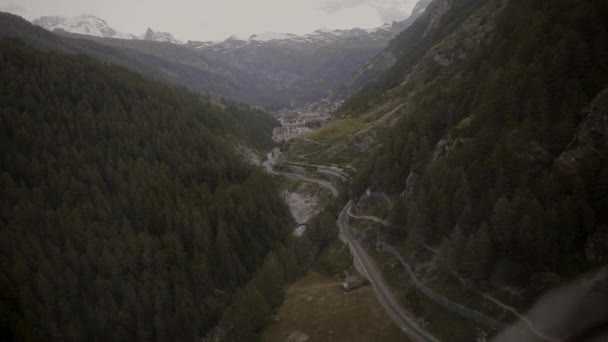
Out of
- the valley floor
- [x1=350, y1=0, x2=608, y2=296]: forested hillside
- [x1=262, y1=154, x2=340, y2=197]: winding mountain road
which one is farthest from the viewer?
[x1=262, y1=154, x2=340, y2=197]: winding mountain road

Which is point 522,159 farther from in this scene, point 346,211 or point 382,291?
point 346,211

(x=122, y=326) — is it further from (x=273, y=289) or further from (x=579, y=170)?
(x=579, y=170)

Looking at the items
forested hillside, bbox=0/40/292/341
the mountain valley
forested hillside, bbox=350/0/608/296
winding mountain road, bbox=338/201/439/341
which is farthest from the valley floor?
forested hillside, bbox=350/0/608/296

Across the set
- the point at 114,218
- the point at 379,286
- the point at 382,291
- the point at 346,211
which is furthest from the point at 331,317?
the point at 114,218

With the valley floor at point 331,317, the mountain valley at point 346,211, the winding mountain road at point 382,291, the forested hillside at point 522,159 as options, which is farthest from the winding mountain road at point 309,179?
the valley floor at point 331,317

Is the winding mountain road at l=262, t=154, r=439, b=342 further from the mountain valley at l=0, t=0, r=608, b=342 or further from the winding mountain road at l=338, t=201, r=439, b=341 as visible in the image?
the mountain valley at l=0, t=0, r=608, b=342

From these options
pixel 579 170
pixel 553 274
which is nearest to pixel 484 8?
pixel 579 170
